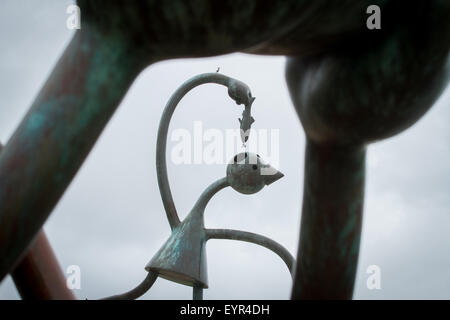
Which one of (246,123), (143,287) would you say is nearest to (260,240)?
(143,287)

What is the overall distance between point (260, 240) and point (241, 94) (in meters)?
1.19

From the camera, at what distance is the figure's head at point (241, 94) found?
120 inches

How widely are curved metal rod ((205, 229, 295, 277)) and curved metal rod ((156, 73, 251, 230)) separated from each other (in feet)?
1.12

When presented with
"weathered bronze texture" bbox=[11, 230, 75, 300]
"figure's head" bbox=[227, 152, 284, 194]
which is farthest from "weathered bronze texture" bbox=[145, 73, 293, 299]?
"weathered bronze texture" bbox=[11, 230, 75, 300]

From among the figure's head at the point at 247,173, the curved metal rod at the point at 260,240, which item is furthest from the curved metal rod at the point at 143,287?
the figure's head at the point at 247,173

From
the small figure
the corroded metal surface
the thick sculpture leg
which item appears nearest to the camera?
the corroded metal surface

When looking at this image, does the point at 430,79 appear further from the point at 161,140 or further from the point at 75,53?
the point at 161,140

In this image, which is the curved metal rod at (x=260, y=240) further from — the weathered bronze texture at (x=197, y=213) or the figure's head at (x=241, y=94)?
the figure's head at (x=241, y=94)

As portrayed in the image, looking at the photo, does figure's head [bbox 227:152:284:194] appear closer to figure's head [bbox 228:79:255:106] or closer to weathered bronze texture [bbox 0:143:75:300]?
figure's head [bbox 228:79:255:106]

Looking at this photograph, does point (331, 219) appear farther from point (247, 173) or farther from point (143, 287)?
point (143, 287)

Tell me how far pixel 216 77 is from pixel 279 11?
115 inches

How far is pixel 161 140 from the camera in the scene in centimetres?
373

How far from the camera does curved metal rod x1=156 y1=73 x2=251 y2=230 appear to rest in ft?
11.8
